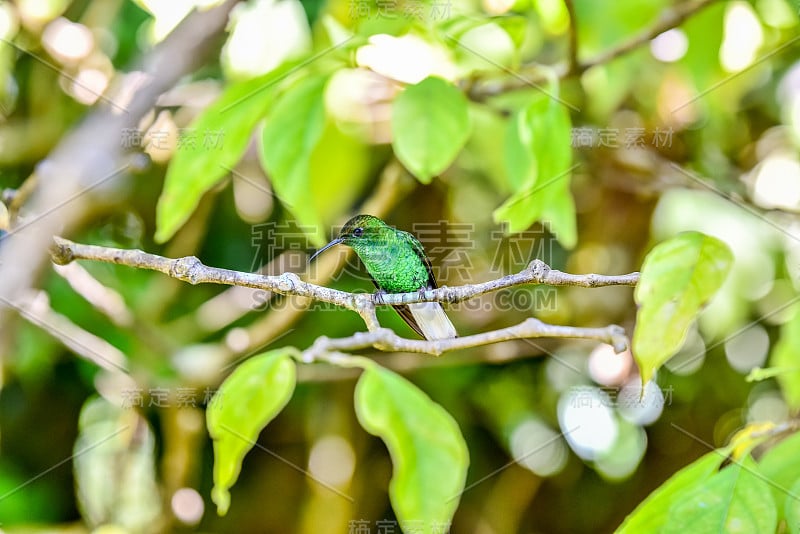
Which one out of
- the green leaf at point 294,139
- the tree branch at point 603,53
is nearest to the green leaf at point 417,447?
the green leaf at point 294,139

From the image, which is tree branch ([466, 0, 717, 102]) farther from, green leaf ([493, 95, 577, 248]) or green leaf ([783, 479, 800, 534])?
green leaf ([783, 479, 800, 534])

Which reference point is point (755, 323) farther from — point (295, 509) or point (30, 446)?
point (30, 446)

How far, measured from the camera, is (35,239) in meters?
1.49

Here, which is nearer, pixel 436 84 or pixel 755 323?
pixel 436 84

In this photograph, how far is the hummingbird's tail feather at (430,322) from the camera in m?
1.85

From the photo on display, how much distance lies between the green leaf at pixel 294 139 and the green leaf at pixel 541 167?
0.97 feet

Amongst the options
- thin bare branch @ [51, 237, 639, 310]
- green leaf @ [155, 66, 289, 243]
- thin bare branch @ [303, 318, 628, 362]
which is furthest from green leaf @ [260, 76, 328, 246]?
thin bare branch @ [303, 318, 628, 362]

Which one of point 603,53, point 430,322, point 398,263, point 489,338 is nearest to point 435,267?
point 398,263

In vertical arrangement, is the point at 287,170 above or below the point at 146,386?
above

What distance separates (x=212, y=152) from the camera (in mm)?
1216

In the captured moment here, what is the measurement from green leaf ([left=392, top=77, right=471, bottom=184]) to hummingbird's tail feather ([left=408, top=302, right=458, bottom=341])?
2.35 feet

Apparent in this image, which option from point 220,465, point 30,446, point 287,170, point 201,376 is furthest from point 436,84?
point 30,446

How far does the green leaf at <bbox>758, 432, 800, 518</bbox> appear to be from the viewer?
0.97 metres

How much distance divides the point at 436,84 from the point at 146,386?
123 centimetres
